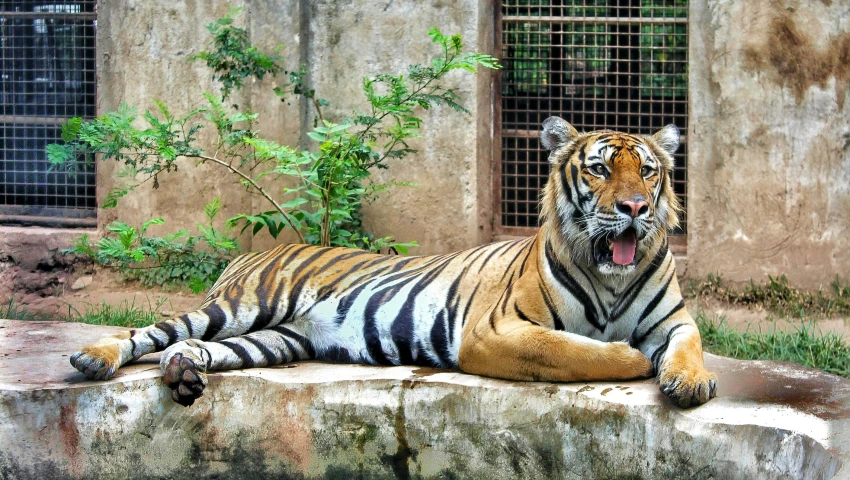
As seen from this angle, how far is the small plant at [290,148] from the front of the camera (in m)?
5.34

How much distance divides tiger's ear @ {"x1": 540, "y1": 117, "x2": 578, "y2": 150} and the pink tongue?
1.73ft

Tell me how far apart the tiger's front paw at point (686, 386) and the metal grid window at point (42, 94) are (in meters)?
4.81

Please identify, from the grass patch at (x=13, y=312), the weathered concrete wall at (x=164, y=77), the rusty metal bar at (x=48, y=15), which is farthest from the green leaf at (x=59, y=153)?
the rusty metal bar at (x=48, y=15)

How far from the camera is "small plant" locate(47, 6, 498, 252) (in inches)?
210

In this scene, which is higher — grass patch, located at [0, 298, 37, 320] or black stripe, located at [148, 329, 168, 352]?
black stripe, located at [148, 329, 168, 352]

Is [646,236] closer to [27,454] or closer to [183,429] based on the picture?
[183,429]

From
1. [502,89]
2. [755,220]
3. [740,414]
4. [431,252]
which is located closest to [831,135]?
[755,220]

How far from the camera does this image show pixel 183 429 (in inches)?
150

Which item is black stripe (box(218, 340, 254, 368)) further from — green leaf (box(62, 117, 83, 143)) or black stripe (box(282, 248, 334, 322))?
green leaf (box(62, 117, 83, 143))

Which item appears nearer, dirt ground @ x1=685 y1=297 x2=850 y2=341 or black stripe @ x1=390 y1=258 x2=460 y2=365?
black stripe @ x1=390 y1=258 x2=460 y2=365

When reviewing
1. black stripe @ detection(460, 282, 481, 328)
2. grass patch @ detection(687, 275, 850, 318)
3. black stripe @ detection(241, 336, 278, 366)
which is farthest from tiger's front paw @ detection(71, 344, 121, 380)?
grass patch @ detection(687, 275, 850, 318)

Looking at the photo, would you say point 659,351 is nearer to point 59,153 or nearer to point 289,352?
point 289,352

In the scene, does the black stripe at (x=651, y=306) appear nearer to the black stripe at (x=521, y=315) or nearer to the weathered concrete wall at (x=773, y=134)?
the black stripe at (x=521, y=315)

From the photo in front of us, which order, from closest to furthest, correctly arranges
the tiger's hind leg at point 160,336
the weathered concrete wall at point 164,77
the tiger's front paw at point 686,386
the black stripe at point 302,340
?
1. the tiger's front paw at point 686,386
2. the tiger's hind leg at point 160,336
3. the black stripe at point 302,340
4. the weathered concrete wall at point 164,77
